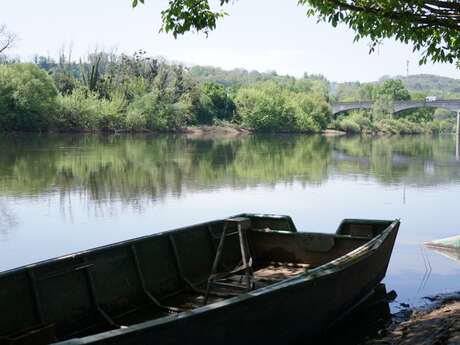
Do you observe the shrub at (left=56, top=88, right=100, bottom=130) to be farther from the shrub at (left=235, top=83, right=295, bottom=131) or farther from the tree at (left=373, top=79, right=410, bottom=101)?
the tree at (left=373, top=79, right=410, bottom=101)

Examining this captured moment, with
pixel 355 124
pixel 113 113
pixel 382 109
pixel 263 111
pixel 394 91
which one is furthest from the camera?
pixel 394 91

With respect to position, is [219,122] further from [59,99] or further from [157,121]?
[59,99]

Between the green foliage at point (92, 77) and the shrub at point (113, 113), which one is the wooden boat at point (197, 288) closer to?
the shrub at point (113, 113)

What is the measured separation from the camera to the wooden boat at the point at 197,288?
5.89 m

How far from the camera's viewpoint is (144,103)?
78625 mm

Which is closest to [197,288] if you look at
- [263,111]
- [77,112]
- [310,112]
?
[77,112]

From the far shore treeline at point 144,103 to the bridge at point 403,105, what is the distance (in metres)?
1.54

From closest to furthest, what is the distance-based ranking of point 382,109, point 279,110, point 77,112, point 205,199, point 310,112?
point 205,199
point 77,112
point 279,110
point 310,112
point 382,109

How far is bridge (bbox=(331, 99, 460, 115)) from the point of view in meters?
117

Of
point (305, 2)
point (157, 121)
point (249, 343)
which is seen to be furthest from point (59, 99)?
point (249, 343)

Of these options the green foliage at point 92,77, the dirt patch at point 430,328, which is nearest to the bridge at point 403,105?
the green foliage at point 92,77

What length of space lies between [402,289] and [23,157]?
29.5 m

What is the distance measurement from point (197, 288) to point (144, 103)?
7124 centimetres

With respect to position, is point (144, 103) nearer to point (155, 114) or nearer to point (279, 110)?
point (155, 114)
